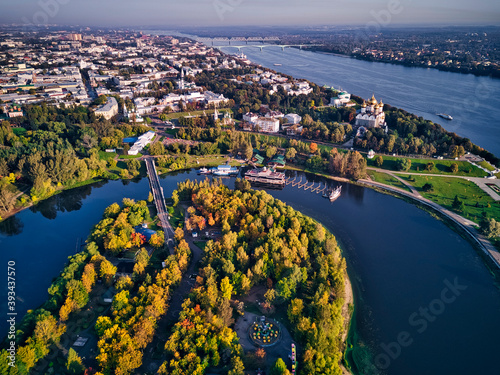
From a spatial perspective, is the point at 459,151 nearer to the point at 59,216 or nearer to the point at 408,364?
the point at 408,364

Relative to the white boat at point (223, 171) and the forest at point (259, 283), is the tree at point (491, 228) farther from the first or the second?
the white boat at point (223, 171)

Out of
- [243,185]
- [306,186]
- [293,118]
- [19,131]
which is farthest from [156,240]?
[293,118]

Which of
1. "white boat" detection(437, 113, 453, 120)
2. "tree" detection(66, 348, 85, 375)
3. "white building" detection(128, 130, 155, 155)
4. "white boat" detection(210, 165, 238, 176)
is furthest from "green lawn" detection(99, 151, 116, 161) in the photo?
"white boat" detection(437, 113, 453, 120)

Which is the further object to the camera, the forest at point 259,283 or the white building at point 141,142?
the white building at point 141,142

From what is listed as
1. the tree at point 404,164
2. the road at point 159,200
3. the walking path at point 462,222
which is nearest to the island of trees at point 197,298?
the road at point 159,200

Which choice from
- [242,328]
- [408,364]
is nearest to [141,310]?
[242,328]

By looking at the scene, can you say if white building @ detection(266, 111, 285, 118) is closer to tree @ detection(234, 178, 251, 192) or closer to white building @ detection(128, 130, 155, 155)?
white building @ detection(128, 130, 155, 155)

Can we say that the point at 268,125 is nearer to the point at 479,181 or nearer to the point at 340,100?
the point at 340,100
